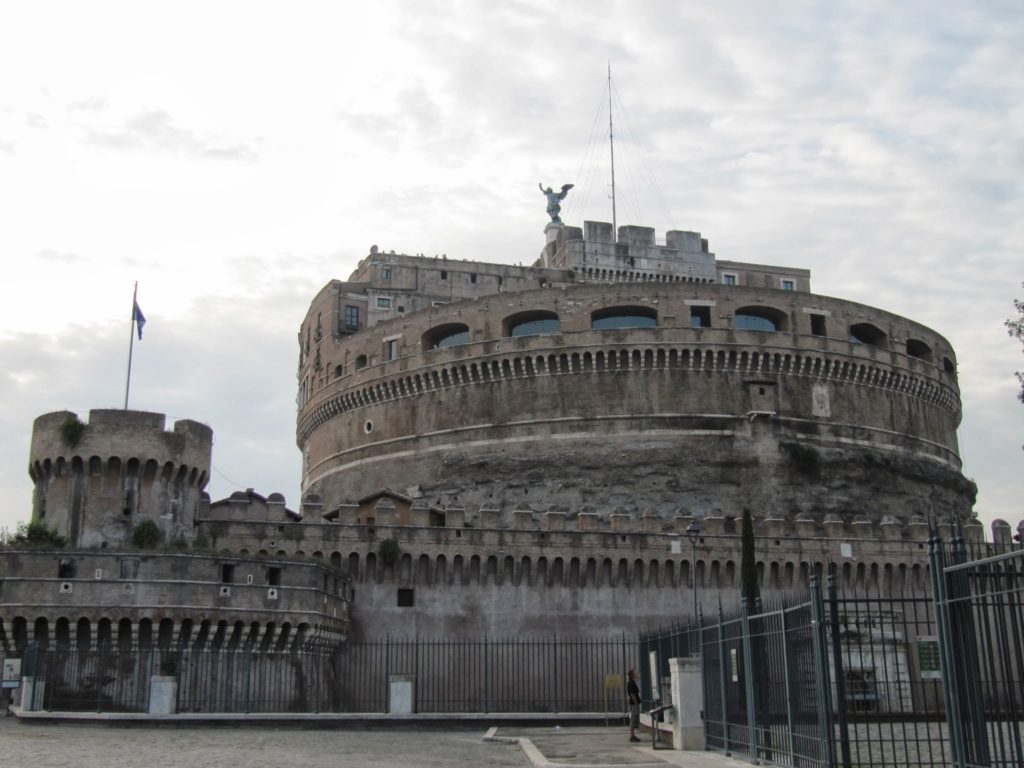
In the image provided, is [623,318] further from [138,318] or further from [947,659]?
[947,659]

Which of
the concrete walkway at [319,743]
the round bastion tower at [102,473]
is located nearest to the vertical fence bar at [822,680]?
the concrete walkway at [319,743]

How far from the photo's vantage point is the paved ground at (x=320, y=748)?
14.8 m

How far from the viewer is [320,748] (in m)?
17.8

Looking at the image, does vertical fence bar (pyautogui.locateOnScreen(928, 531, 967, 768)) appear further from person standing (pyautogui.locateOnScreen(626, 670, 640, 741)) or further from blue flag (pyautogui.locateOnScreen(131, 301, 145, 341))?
blue flag (pyautogui.locateOnScreen(131, 301, 145, 341))

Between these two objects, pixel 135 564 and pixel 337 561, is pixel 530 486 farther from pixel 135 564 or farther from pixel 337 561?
pixel 135 564

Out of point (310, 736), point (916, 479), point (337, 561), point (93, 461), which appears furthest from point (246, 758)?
point (916, 479)

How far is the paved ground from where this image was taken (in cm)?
1484

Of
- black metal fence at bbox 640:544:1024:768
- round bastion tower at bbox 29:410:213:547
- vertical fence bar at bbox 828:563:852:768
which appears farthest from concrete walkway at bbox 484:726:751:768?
round bastion tower at bbox 29:410:213:547

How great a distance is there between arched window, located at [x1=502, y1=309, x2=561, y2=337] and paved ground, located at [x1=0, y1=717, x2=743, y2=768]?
27.7 m

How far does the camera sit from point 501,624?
36.5 metres

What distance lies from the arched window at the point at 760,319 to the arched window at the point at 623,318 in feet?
12.4

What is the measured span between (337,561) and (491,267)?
2993cm

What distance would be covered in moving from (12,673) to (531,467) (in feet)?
82.0

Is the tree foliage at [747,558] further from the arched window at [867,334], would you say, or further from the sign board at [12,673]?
the sign board at [12,673]
